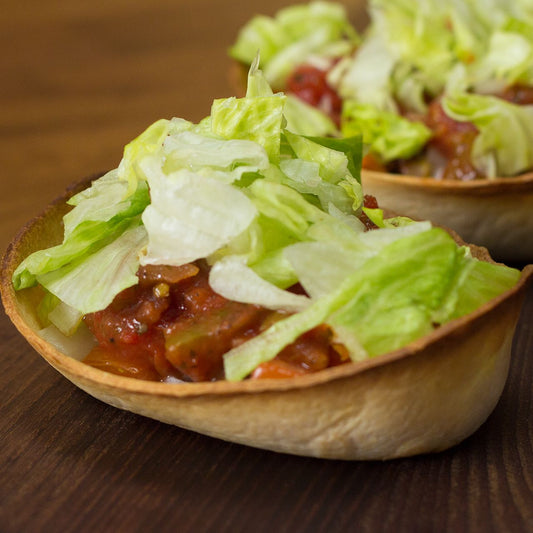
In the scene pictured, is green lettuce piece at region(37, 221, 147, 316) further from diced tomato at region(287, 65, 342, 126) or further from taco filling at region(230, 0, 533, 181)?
diced tomato at region(287, 65, 342, 126)

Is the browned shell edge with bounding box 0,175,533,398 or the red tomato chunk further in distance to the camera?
the red tomato chunk

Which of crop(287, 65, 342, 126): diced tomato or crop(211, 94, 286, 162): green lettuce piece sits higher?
crop(211, 94, 286, 162): green lettuce piece

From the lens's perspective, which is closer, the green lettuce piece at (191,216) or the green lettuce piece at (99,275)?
the green lettuce piece at (191,216)

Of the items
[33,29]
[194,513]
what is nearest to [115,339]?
[194,513]

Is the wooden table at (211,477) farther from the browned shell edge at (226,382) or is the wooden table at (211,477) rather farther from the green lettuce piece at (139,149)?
the green lettuce piece at (139,149)

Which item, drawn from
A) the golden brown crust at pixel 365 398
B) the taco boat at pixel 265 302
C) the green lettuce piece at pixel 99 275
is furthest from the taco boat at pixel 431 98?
the green lettuce piece at pixel 99 275

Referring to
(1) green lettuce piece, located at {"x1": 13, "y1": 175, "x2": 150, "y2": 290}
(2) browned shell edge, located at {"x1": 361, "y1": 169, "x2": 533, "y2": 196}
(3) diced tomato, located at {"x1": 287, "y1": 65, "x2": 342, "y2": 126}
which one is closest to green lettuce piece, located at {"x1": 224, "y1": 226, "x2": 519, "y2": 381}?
(1) green lettuce piece, located at {"x1": 13, "y1": 175, "x2": 150, "y2": 290}

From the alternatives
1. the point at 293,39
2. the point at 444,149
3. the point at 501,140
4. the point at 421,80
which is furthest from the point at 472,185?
the point at 293,39
